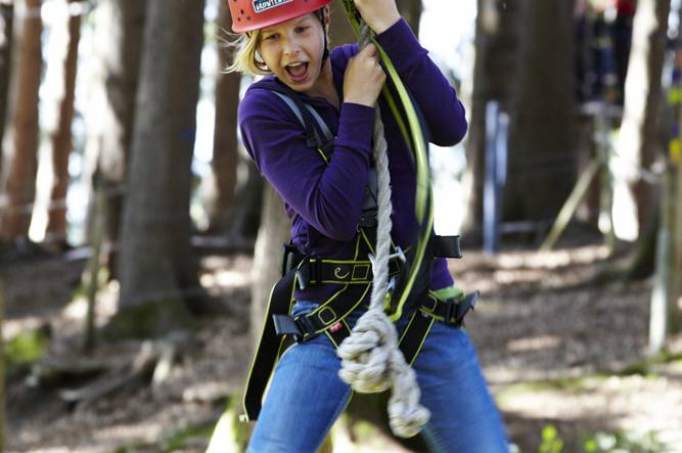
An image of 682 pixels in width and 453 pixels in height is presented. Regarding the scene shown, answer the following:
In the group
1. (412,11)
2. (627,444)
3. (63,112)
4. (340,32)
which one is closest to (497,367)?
(627,444)

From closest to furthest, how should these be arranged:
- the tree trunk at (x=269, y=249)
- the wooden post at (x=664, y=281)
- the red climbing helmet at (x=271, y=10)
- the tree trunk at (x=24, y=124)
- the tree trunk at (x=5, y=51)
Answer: the red climbing helmet at (x=271, y=10)
the tree trunk at (x=269, y=249)
the wooden post at (x=664, y=281)
the tree trunk at (x=5, y=51)
the tree trunk at (x=24, y=124)

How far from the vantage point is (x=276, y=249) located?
5.77 m

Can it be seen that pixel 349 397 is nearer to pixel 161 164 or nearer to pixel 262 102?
pixel 262 102

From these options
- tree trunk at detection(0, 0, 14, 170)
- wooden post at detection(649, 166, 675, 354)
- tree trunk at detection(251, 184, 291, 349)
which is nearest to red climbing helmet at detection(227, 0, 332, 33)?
tree trunk at detection(251, 184, 291, 349)

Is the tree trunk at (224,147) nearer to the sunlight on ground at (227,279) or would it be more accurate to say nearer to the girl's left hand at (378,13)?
the sunlight on ground at (227,279)

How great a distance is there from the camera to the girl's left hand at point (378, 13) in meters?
3.26

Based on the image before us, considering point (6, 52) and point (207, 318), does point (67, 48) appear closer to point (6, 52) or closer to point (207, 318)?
point (6, 52)

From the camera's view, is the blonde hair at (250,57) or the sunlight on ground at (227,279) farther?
the sunlight on ground at (227,279)

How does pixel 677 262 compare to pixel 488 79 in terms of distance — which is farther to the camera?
pixel 488 79

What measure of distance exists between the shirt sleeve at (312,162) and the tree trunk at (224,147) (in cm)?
1403

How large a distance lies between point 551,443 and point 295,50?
10.9ft

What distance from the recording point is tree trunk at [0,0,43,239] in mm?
17344

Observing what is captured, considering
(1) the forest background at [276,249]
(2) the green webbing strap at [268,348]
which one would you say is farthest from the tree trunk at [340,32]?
(2) the green webbing strap at [268,348]

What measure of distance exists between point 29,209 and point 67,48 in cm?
414
